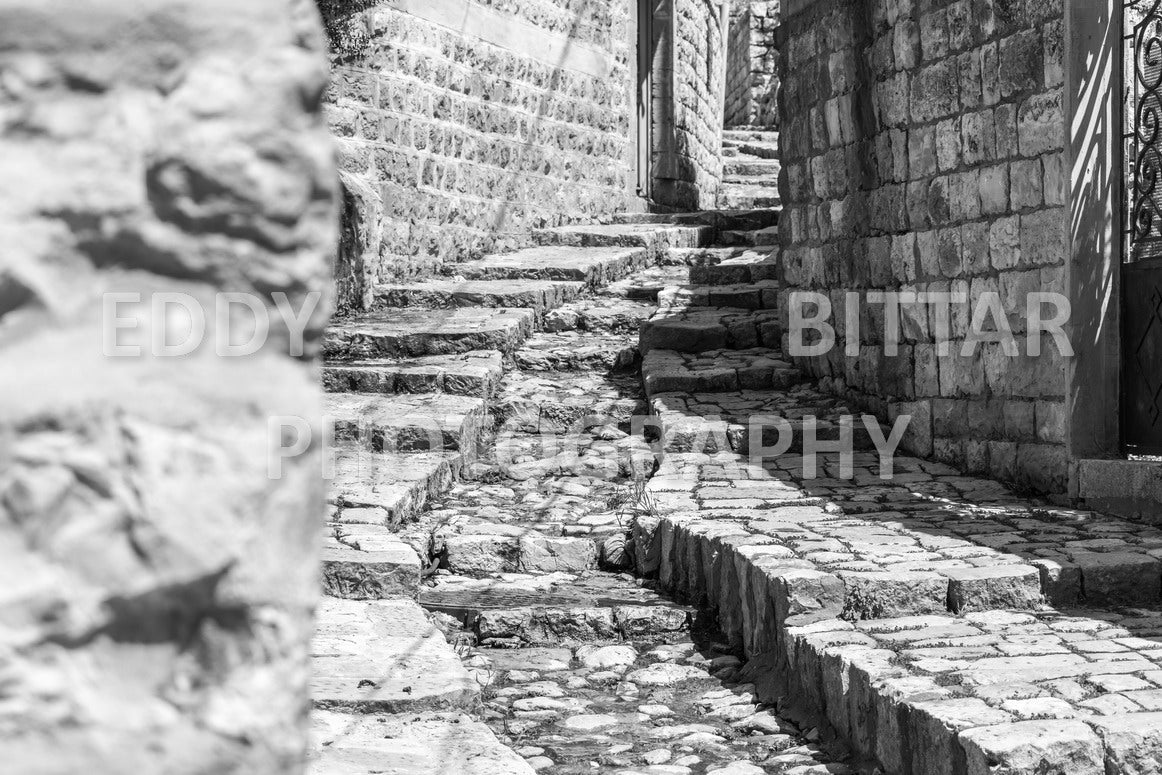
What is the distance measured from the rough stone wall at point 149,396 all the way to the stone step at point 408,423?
5.44 meters

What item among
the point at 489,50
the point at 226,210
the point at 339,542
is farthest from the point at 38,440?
the point at 489,50

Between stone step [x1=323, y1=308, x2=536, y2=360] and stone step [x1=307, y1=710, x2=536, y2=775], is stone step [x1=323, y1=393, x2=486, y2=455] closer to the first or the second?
stone step [x1=323, y1=308, x2=536, y2=360]

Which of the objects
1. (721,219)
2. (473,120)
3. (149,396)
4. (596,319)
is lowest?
(149,396)

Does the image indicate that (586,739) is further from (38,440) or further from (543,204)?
(543,204)

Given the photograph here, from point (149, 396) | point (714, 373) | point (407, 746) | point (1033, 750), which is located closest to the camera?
point (149, 396)

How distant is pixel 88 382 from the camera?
0.95 m

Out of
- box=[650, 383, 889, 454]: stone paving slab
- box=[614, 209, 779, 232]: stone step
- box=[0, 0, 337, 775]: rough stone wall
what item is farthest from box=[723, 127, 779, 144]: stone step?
box=[0, 0, 337, 775]: rough stone wall

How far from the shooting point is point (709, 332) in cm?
848

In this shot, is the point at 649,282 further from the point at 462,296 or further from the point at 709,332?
the point at 462,296

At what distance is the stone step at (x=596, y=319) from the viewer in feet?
29.5

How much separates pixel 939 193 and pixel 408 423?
2.97 metres

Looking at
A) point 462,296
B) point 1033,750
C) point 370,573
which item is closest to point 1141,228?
point 1033,750

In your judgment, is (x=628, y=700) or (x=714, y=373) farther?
(x=714, y=373)

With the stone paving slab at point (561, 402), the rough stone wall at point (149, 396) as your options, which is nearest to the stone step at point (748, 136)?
the stone paving slab at point (561, 402)
